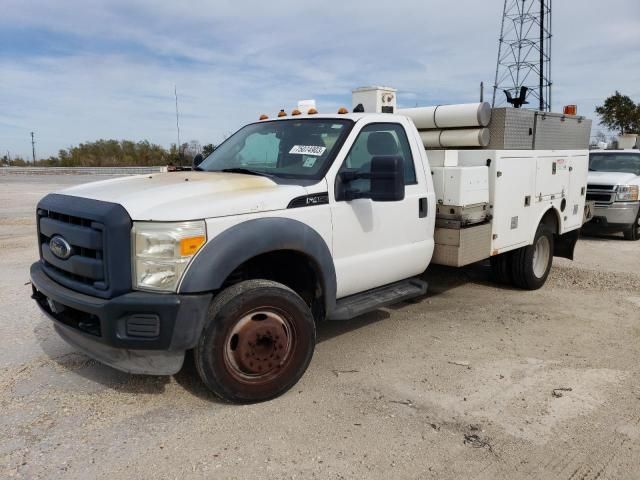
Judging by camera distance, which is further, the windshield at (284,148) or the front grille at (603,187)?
the front grille at (603,187)

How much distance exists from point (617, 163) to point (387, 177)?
33.8 ft

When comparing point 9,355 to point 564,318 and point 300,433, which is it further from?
point 564,318

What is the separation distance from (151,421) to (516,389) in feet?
8.23

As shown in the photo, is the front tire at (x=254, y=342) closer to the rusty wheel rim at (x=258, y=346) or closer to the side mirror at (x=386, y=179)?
the rusty wheel rim at (x=258, y=346)

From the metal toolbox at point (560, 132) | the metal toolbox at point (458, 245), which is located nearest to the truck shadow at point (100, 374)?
the metal toolbox at point (458, 245)

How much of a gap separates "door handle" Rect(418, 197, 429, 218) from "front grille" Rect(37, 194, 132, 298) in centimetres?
255

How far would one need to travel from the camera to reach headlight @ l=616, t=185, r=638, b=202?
10.4m

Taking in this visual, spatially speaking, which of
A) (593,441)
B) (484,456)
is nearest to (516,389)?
(593,441)

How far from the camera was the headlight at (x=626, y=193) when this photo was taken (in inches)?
408

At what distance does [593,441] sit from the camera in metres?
3.14

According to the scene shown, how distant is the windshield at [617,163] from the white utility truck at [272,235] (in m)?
7.33

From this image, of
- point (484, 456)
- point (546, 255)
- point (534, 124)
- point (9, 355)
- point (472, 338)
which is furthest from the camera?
point (546, 255)

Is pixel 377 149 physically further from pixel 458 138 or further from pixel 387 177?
pixel 458 138

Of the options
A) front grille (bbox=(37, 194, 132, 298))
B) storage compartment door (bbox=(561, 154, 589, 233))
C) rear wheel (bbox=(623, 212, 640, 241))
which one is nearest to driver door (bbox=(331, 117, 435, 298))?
front grille (bbox=(37, 194, 132, 298))
